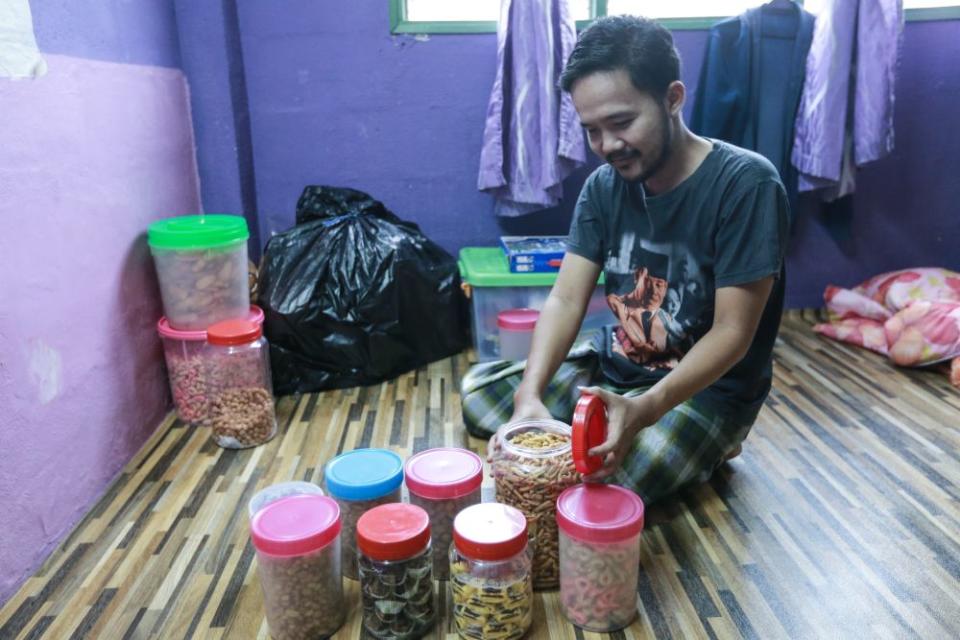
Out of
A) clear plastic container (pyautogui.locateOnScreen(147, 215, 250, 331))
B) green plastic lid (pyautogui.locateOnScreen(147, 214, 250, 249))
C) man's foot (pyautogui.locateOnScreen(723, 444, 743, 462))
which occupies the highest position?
green plastic lid (pyautogui.locateOnScreen(147, 214, 250, 249))

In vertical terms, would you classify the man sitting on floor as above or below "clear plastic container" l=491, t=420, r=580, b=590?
above

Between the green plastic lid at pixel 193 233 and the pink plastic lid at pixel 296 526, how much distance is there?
893 mm

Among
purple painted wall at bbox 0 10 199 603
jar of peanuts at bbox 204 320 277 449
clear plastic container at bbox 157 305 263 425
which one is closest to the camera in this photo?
purple painted wall at bbox 0 10 199 603

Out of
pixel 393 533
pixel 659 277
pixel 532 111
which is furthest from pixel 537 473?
pixel 532 111

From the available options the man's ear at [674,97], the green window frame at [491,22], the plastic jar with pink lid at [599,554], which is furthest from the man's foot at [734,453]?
the green window frame at [491,22]

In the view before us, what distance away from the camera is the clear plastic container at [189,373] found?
1919 millimetres

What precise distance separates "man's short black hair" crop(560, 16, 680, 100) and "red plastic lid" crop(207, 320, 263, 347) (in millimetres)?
1062

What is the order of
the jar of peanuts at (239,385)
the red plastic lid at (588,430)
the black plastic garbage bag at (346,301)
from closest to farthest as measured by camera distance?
the red plastic lid at (588,430)
the jar of peanuts at (239,385)
the black plastic garbage bag at (346,301)

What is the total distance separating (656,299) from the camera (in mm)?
1429

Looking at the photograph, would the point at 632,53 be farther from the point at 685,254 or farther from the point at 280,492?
the point at 280,492

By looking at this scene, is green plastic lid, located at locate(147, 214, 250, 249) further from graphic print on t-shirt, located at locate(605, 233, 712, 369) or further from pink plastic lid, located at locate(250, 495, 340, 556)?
graphic print on t-shirt, located at locate(605, 233, 712, 369)

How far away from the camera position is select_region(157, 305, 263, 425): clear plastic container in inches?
75.5

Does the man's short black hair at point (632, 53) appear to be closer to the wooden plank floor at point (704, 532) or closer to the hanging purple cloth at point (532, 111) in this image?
the wooden plank floor at point (704, 532)

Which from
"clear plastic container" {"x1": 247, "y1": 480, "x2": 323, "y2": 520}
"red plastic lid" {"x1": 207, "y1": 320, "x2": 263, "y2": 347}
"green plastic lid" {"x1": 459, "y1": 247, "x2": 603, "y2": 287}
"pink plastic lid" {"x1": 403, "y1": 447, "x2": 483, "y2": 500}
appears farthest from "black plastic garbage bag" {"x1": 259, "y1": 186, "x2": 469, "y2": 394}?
"pink plastic lid" {"x1": 403, "y1": 447, "x2": 483, "y2": 500}
